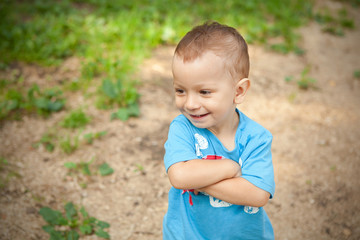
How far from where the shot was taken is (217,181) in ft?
4.43

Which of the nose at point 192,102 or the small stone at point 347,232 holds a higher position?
the nose at point 192,102

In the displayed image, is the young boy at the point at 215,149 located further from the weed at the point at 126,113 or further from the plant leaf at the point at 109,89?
the plant leaf at the point at 109,89

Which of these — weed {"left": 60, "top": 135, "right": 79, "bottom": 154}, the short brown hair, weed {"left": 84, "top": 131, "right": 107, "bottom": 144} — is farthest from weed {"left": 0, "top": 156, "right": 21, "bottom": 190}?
the short brown hair

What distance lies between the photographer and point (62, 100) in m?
3.26

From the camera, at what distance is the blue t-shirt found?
1455 mm

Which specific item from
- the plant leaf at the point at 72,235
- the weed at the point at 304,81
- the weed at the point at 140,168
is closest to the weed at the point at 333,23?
the weed at the point at 304,81

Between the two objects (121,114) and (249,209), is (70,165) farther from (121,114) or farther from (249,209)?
(249,209)

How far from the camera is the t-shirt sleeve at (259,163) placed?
4.55 feet

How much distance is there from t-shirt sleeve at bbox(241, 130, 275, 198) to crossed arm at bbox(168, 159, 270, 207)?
3cm

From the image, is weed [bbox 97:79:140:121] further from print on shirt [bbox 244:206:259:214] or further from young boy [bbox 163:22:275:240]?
print on shirt [bbox 244:206:259:214]

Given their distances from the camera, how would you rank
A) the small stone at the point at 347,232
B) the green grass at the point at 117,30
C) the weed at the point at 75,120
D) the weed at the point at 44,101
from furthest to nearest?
1. the green grass at the point at 117,30
2. the weed at the point at 44,101
3. the weed at the point at 75,120
4. the small stone at the point at 347,232

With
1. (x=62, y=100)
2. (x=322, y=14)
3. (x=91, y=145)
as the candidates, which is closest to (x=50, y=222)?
(x=91, y=145)

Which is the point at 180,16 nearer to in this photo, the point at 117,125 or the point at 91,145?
the point at 117,125

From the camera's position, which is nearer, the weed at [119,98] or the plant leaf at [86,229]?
the plant leaf at [86,229]
